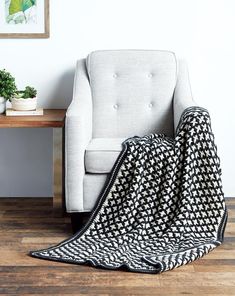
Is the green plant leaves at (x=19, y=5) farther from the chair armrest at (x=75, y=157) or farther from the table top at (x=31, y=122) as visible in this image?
the chair armrest at (x=75, y=157)

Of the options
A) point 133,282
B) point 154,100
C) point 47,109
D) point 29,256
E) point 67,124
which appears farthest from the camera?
point 47,109

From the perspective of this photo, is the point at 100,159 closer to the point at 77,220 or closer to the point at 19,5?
the point at 77,220

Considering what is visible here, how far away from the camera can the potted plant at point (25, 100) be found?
354 centimetres

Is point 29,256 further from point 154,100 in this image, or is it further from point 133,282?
point 154,100

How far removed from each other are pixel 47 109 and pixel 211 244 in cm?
143

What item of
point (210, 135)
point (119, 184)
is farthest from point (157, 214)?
point (210, 135)

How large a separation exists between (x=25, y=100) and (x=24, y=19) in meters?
0.54

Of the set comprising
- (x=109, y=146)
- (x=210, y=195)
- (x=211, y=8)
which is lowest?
(x=210, y=195)

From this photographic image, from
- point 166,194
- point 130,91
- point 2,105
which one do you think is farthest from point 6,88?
point 166,194

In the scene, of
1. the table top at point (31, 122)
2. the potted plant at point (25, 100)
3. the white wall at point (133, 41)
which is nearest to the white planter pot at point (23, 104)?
the potted plant at point (25, 100)

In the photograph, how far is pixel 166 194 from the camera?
3.05m

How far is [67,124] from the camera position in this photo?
10.0 feet

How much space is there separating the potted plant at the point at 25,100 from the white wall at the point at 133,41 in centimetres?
23

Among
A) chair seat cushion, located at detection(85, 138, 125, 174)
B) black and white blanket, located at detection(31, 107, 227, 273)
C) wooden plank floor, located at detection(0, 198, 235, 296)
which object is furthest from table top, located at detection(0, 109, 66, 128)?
wooden plank floor, located at detection(0, 198, 235, 296)
